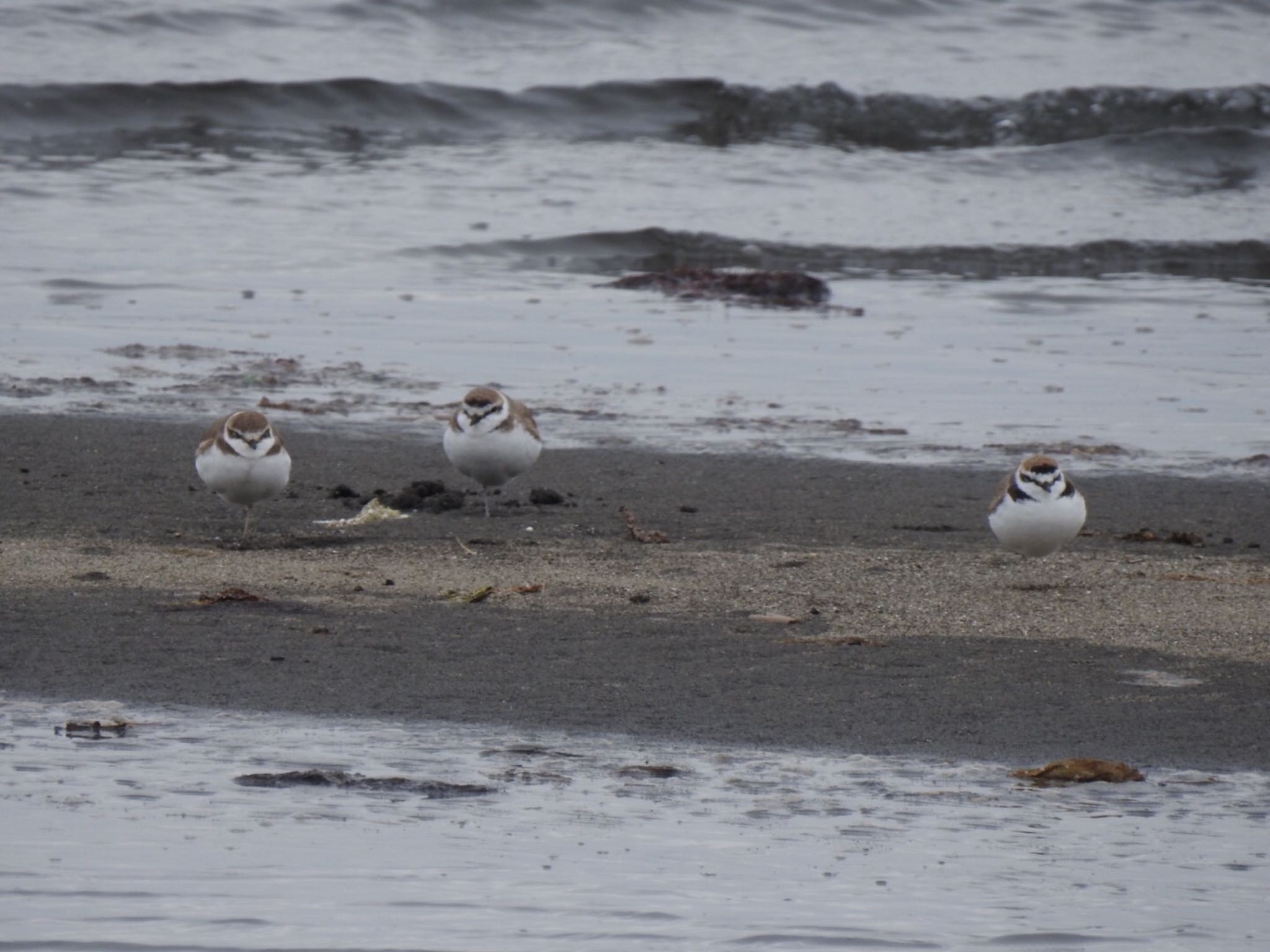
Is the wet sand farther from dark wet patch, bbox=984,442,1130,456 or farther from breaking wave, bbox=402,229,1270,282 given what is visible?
breaking wave, bbox=402,229,1270,282

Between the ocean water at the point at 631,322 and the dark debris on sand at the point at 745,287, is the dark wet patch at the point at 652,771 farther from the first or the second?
the dark debris on sand at the point at 745,287

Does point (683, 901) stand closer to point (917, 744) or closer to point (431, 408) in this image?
point (917, 744)

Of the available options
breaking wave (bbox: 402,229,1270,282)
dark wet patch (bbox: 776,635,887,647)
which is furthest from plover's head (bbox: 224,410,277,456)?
breaking wave (bbox: 402,229,1270,282)

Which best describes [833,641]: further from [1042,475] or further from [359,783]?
[359,783]

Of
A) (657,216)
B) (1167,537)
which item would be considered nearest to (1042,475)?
(1167,537)

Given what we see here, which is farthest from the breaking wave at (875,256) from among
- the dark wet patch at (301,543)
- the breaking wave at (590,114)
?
the dark wet patch at (301,543)

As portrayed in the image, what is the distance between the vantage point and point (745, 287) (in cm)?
1574

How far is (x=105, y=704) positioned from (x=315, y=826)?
1218 mm

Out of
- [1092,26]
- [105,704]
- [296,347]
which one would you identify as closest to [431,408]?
[296,347]

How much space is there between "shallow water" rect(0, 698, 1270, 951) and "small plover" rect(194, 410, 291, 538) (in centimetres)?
280

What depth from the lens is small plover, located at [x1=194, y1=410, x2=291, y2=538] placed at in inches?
321

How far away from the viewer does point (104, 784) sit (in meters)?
4.97

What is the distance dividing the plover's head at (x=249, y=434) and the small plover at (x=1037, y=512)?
321 cm

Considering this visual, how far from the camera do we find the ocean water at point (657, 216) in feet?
39.0
